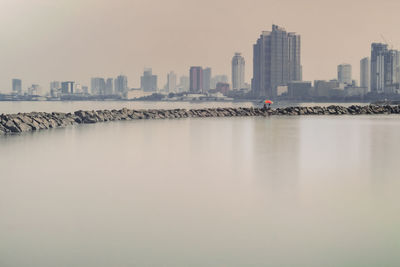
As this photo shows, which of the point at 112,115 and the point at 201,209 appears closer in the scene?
the point at 201,209

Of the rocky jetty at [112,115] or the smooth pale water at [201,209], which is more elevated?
the rocky jetty at [112,115]

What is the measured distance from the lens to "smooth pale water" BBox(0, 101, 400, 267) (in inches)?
243

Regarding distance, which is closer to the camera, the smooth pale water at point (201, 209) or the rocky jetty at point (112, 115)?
the smooth pale water at point (201, 209)

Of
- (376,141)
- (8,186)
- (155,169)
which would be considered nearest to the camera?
(8,186)

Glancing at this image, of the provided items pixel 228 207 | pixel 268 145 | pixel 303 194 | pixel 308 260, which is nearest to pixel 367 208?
pixel 303 194

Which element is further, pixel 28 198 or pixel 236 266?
pixel 28 198

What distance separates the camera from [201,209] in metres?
8.41

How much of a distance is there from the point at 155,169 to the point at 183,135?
1112cm

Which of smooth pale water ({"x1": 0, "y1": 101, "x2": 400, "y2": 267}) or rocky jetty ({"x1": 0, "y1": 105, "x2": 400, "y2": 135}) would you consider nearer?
smooth pale water ({"x1": 0, "y1": 101, "x2": 400, "y2": 267})

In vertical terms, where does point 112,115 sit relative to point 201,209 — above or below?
above

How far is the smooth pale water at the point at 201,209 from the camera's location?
617 centimetres

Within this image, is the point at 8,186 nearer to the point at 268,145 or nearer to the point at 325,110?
the point at 268,145

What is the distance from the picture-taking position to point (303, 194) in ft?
31.6

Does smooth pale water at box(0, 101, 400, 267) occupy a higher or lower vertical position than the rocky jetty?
lower
